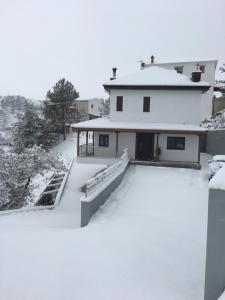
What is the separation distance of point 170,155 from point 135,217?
35.7 ft

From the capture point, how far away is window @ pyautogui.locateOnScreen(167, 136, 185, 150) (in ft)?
75.1

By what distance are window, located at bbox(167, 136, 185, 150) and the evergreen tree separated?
22.7 metres

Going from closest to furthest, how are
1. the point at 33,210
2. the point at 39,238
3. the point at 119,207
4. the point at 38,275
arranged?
the point at 38,275 → the point at 39,238 → the point at 119,207 → the point at 33,210

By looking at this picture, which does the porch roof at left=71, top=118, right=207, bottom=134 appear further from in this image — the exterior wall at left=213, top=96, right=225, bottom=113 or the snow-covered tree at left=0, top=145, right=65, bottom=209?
the exterior wall at left=213, top=96, right=225, bottom=113

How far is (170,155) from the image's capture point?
23.1 m

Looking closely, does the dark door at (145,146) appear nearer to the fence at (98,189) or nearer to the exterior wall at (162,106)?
the exterior wall at (162,106)


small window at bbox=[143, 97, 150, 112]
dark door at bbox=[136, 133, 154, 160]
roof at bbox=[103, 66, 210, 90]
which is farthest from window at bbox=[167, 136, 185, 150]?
roof at bbox=[103, 66, 210, 90]

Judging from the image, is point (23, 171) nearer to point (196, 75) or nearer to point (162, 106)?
point (162, 106)

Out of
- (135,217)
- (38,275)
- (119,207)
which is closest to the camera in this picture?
(38,275)

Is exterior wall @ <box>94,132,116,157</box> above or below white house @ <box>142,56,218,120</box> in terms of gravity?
below

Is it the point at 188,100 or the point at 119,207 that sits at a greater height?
the point at 188,100

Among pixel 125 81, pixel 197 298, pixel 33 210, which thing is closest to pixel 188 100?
pixel 125 81

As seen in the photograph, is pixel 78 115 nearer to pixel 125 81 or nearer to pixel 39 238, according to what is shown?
pixel 125 81

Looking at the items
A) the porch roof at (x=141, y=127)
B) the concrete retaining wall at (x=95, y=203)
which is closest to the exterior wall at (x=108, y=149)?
the porch roof at (x=141, y=127)
